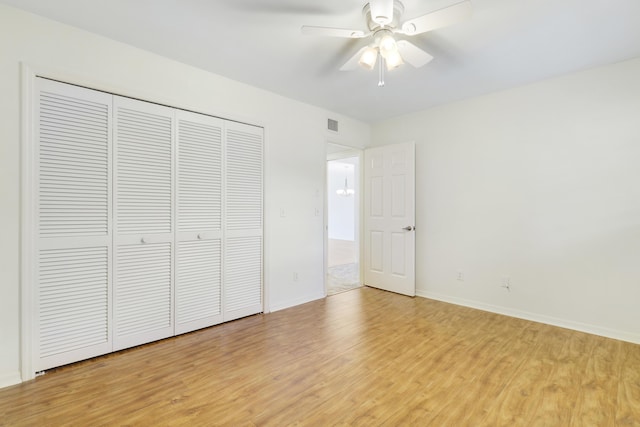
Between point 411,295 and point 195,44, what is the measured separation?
376 centimetres

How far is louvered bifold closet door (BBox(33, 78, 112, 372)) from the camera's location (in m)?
2.14

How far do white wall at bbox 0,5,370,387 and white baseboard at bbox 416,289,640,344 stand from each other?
1.63 m

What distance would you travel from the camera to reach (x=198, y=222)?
2.93 metres

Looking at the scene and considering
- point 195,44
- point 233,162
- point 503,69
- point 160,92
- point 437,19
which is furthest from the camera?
point 233,162

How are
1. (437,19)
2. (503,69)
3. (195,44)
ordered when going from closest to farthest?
(437,19) < (195,44) < (503,69)

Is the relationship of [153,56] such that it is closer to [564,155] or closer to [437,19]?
[437,19]

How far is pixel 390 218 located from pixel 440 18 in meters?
2.87

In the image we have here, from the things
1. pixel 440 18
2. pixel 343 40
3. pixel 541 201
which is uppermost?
pixel 343 40

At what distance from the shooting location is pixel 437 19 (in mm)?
1739

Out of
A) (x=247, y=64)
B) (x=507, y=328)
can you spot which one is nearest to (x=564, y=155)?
(x=507, y=328)

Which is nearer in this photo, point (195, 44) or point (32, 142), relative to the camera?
point (32, 142)

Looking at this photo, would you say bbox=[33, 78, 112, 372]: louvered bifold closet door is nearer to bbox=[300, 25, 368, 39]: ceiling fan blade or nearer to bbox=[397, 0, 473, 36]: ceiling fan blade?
bbox=[300, 25, 368, 39]: ceiling fan blade

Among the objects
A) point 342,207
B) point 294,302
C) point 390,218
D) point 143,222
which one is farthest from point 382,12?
point 342,207

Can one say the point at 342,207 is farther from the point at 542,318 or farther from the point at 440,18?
the point at 440,18
